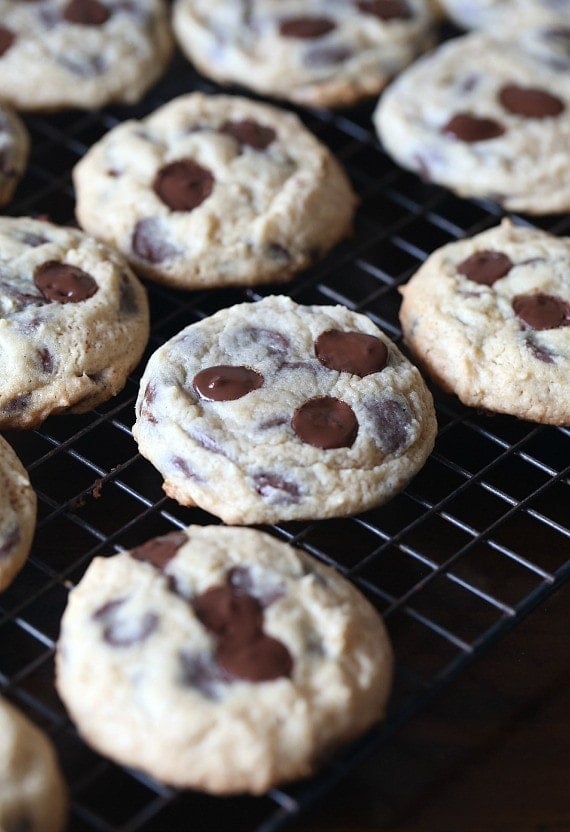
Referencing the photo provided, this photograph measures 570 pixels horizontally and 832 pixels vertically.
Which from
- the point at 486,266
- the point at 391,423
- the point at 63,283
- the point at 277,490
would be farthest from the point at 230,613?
the point at 486,266

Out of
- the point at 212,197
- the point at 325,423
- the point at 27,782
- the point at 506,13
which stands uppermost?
the point at 506,13

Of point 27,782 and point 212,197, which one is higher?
point 212,197

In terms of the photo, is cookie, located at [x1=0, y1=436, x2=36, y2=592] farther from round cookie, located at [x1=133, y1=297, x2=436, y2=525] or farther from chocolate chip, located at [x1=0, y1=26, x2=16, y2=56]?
chocolate chip, located at [x1=0, y1=26, x2=16, y2=56]

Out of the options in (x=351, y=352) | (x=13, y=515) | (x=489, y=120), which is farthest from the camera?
(x=489, y=120)

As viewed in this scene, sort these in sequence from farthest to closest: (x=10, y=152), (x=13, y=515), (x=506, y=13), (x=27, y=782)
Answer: (x=506, y=13) → (x=10, y=152) → (x=13, y=515) → (x=27, y=782)

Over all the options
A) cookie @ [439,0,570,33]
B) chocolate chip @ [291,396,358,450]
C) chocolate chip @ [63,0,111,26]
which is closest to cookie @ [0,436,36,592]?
chocolate chip @ [291,396,358,450]

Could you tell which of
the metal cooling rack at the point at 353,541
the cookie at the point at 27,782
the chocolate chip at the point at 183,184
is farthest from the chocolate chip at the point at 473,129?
the cookie at the point at 27,782

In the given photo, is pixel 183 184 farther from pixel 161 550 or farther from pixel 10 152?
pixel 161 550

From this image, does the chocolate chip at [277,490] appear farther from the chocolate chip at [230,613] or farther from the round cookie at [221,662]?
the chocolate chip at [230,613]
